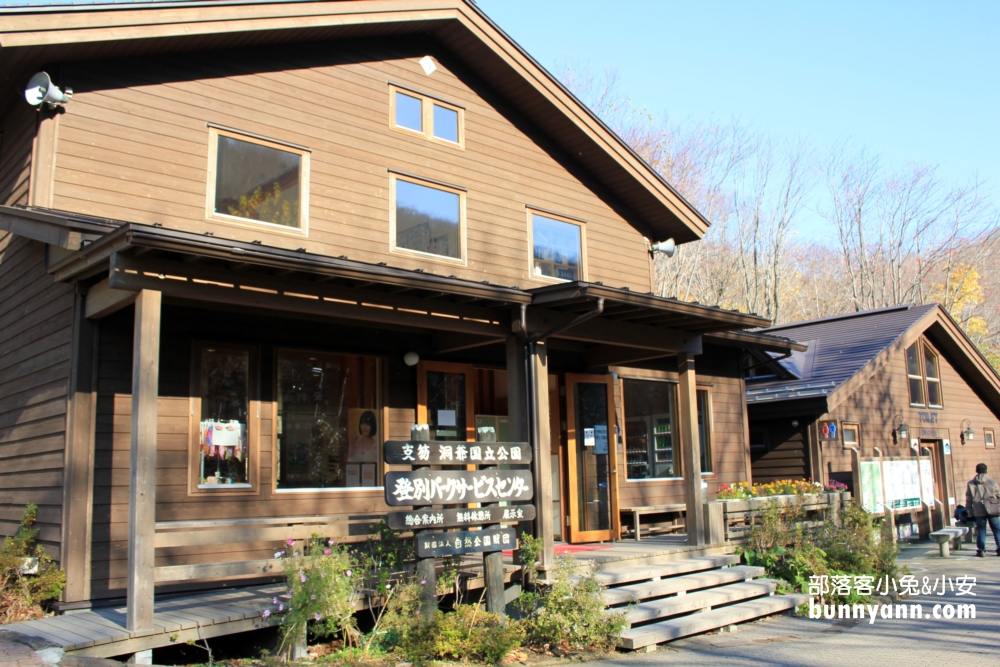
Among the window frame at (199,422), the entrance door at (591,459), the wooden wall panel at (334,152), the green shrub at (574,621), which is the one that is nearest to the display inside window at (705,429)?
the wooden wall panel at (334,152)

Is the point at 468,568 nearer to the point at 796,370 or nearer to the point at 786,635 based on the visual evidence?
the point at 786,635

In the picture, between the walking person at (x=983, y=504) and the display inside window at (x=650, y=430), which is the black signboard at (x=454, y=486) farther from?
the walking person at (x=983, y=504)

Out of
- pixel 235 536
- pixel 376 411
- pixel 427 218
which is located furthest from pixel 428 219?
pixel 235 536

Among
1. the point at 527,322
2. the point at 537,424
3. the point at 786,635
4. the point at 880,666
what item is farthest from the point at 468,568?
the point at 880,666

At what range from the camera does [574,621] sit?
763cm

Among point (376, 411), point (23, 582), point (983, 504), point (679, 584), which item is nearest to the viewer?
point (23, 582)

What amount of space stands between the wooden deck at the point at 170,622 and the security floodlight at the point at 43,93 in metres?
4.99

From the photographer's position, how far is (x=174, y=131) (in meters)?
9.48

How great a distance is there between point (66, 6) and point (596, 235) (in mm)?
8088

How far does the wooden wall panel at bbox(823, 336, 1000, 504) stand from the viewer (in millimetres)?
17172

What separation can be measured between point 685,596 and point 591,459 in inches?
142

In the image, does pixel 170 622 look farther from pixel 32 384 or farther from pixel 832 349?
pixel 832 349

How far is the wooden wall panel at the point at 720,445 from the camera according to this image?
1340 cm

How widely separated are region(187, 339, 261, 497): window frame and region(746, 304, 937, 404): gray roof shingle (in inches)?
Result: 411
